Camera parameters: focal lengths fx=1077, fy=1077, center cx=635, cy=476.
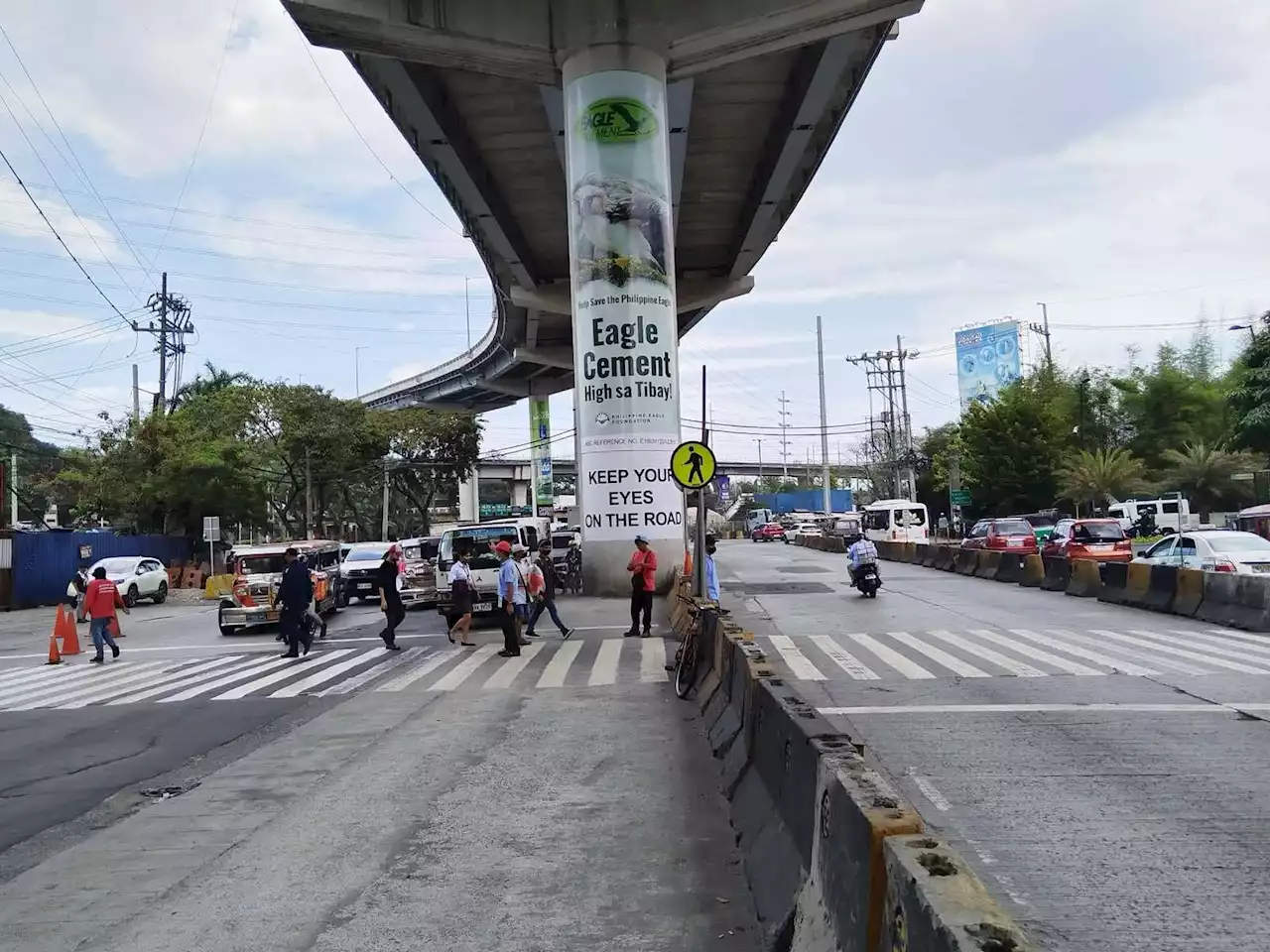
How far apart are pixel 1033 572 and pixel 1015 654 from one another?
1363 centimetres

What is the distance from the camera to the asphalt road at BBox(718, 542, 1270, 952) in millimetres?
5066

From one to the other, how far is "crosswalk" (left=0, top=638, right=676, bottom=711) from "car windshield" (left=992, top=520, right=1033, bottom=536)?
23.9 m

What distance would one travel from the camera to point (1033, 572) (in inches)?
1054

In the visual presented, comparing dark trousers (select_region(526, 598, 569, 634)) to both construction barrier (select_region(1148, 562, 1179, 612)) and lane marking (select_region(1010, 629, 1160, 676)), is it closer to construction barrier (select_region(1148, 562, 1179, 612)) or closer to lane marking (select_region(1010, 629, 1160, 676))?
lane marking (select_region(1010, 629, 1160, 676))

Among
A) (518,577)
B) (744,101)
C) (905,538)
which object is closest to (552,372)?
(905,538)

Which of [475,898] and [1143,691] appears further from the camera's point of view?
[1143,691]

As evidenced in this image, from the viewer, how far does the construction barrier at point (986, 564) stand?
2979 cm

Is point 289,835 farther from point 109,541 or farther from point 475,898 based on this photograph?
point 109,541

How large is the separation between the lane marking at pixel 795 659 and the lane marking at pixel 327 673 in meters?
6.16

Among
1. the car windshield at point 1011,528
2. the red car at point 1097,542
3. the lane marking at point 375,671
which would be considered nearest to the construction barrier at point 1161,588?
the red car at point 1097,542

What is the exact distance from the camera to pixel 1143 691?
1090 centimetres

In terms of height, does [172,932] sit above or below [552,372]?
below

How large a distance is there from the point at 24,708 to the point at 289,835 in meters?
8.33

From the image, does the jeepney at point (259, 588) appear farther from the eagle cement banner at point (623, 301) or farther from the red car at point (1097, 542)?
the red car at point (1097, 542)
